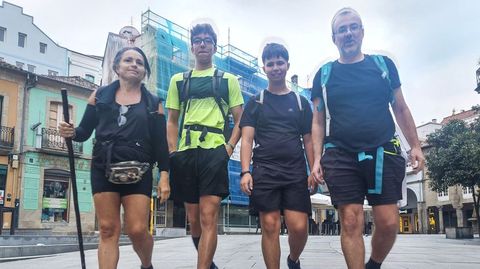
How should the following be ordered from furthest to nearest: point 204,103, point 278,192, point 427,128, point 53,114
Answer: point 427,128 < point 53,114 < point 204,103 < point 278,192

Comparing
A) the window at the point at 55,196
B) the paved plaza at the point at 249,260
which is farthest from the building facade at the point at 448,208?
the paved plaza at the point at 249,260

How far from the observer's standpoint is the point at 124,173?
3.74 metres

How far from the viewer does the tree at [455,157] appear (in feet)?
60.0

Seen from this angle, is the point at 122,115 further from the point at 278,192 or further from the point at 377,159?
the point at 377,159

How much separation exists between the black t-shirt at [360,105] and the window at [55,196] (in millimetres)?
23089

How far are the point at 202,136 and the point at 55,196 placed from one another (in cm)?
2274

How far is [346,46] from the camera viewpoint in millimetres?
4086

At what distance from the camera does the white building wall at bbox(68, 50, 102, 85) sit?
4294 centimetres

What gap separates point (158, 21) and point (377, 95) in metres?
29.2

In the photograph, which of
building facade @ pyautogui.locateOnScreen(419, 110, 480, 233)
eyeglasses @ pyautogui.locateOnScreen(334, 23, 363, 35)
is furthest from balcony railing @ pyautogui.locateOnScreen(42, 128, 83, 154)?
building facade @ pyautogui.locateOnScreen(419, 110, 480, 233)

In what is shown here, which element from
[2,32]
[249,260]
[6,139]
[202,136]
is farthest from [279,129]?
[2,32]

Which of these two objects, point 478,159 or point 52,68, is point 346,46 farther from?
point 52,68

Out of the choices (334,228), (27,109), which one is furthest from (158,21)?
(334,228)

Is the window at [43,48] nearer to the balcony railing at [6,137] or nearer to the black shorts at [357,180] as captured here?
the balcony railing at [6,137]
